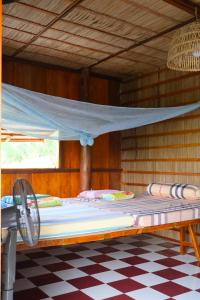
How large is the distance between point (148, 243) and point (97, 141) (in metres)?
1.80

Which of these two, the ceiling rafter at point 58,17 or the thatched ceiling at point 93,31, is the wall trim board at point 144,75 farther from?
the ceiling rafter at point 58,17

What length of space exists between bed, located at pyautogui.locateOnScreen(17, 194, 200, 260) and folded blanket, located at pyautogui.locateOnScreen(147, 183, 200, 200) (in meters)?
0.08

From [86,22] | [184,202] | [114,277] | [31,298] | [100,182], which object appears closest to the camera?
[31,298]

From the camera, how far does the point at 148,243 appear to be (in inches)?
176

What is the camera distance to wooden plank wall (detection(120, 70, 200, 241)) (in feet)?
14.5

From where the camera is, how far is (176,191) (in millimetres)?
4078

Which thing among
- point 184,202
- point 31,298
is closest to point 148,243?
point 184,202

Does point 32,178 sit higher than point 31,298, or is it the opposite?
point 32,178

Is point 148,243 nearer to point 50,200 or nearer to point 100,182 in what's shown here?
point 100,182

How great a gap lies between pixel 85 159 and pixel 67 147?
0.39 metres

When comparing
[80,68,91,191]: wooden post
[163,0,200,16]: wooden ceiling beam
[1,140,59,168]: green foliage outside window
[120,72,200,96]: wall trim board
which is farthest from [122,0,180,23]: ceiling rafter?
[1,140,59,168]: green foliage outside window

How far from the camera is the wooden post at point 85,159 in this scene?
4820 mm

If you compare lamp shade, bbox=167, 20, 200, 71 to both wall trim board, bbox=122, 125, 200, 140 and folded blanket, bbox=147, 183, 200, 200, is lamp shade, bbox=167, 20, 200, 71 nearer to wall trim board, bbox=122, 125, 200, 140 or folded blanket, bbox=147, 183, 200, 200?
wall trim board, bbox=122, 125, 200, 140

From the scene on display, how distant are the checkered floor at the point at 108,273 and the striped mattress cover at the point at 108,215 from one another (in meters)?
0.51
